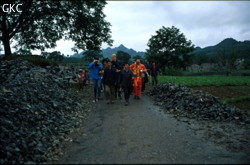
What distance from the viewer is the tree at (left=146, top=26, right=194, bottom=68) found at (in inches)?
2210

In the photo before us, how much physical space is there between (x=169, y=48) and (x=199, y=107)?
49.3 metres

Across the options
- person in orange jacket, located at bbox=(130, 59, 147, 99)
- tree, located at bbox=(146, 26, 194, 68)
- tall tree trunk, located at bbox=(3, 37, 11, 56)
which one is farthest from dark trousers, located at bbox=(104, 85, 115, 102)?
tree, located at bbox=(146, 26, 194, 68)

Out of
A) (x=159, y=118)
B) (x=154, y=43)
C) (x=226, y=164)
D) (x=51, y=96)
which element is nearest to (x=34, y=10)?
(x=51, y=96)

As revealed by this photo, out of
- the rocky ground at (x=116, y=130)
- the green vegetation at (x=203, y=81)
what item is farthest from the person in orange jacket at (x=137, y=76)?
the green vegetation at (x=203, y=81)

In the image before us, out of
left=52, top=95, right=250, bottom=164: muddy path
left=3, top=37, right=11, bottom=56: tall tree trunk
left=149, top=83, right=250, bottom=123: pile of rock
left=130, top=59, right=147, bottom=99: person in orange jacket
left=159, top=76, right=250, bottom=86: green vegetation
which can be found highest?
left=3, top=37, right=11, bottom=56: tall tree trunk

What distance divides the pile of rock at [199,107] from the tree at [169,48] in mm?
43755

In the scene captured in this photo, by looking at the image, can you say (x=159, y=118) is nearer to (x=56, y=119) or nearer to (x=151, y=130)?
(x=151, y=130)

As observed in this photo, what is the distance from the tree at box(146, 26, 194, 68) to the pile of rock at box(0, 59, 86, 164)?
4645cm

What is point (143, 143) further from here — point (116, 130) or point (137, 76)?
point (137, 76)

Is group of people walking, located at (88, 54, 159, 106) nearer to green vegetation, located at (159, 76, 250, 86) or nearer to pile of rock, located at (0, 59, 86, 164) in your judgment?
pile of rock, located at (0, 59, 86, 164)

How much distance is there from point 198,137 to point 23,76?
1051 cm

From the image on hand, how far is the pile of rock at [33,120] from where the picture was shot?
566cm

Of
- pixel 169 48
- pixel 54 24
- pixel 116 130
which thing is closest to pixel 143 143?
pixel 116 130

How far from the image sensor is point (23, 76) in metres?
12.9
